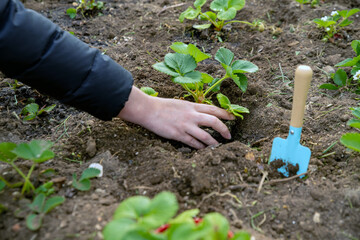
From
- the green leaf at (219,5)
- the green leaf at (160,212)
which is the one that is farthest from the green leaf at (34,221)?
the green leaf at (219,5)

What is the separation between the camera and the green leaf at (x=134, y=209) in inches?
37.5

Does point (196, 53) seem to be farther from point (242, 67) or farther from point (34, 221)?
point (34, 221)

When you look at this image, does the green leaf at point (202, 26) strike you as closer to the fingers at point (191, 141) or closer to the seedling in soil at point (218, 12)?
the seedling in soil at point (218, 12)

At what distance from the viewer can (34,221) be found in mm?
1107

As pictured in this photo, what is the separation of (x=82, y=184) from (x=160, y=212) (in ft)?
1.54

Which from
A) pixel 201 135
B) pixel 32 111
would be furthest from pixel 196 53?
pixel 32 111

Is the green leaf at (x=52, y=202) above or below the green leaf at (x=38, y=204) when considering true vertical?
above

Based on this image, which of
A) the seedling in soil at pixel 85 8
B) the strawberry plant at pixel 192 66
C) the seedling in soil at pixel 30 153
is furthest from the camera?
the seedling in soil at pixel 85 8

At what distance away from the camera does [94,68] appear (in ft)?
4.62

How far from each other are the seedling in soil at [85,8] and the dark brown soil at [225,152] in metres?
0.34

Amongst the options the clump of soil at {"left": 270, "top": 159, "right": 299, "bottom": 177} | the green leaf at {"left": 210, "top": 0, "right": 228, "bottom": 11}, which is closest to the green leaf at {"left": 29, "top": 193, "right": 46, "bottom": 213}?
the clump of soil at {"left": 270, "top": 159, "right": 299, "bottom": 177}

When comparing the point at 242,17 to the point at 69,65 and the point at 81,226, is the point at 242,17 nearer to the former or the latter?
the point at 69,65

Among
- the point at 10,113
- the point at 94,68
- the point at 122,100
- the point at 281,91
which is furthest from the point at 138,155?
the point at 281,91

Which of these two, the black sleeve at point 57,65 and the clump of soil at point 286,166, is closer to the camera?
the black sleeve at point 57,65
